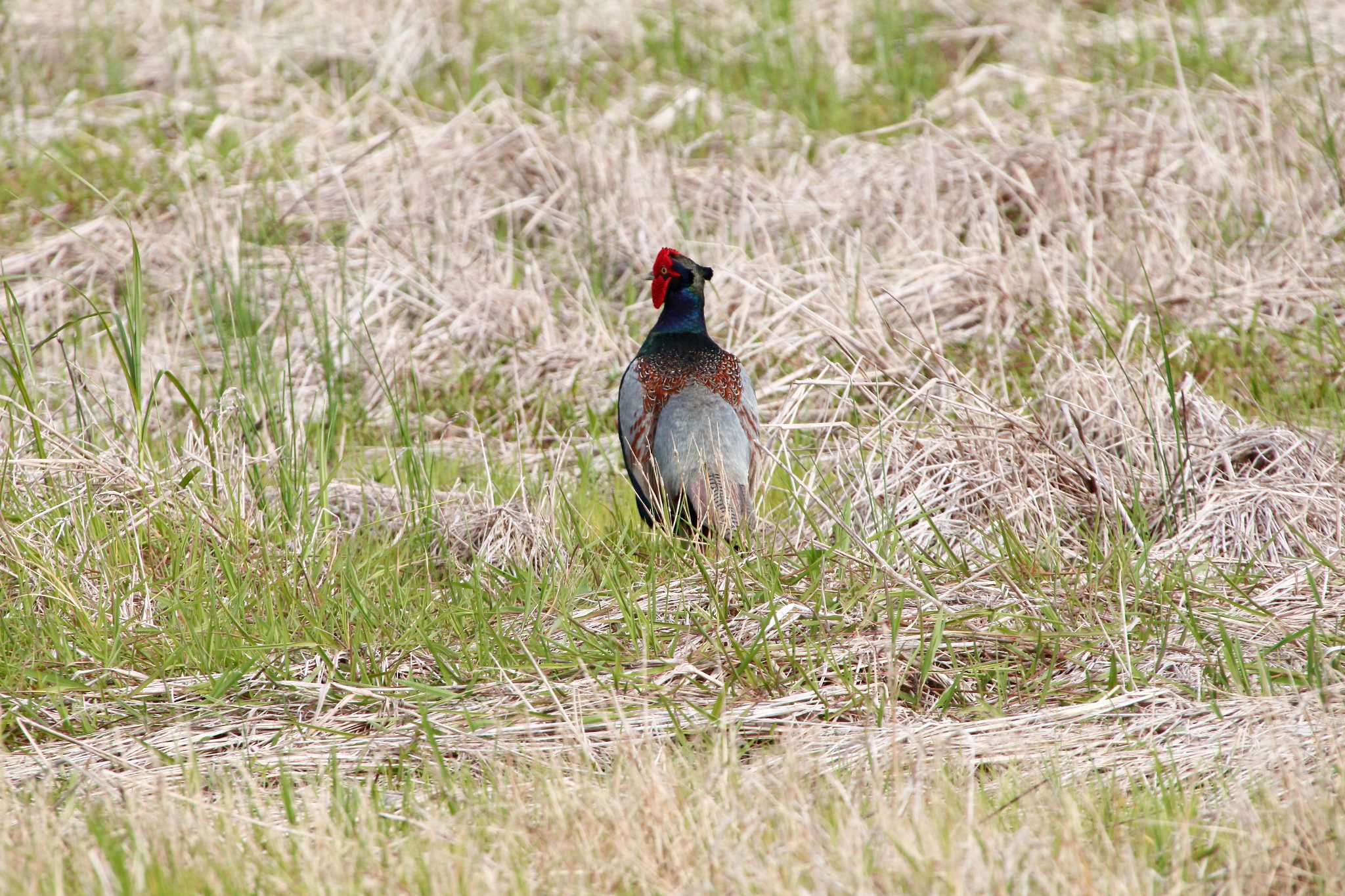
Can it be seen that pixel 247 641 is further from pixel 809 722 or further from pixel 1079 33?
pixel 1079 33

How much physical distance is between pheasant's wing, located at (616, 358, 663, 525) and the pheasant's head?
278 mm

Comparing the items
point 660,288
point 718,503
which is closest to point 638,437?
point 718,503

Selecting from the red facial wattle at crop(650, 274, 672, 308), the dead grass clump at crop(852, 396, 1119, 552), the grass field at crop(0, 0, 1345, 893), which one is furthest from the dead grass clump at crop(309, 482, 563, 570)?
the dead grass clump at crop(852, 396, 1119, 552)

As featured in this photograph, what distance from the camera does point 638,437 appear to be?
4664 millimetres

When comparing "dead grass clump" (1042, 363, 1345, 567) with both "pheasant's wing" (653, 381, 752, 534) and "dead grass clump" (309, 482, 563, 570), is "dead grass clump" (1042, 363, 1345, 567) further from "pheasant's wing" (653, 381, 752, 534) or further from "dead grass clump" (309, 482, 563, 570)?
"dead grass clump" (309, 482, 563, 570)

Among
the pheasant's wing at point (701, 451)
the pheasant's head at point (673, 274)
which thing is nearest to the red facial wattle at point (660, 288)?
the pheasant's head at point (673, 274)

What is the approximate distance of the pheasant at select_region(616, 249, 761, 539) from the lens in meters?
4.48

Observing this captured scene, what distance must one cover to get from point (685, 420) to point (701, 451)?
0.44 feet

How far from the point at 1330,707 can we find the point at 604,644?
167cm

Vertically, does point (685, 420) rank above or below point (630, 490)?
above

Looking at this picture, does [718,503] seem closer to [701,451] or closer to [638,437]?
[701,451]

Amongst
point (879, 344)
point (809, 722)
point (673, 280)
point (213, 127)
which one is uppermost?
point (213, 127)

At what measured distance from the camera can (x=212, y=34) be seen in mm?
9070

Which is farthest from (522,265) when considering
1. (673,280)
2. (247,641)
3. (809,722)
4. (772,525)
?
(809,722)
